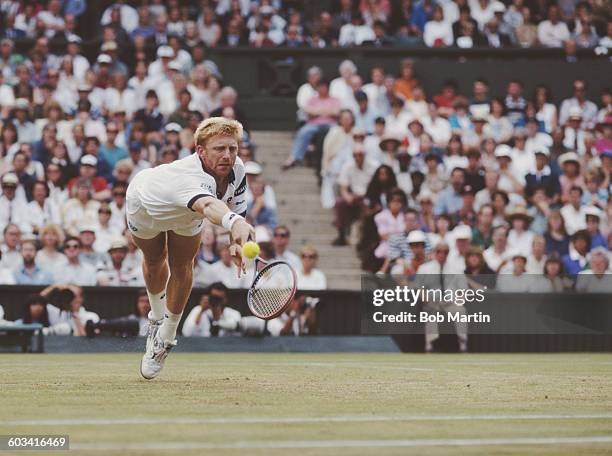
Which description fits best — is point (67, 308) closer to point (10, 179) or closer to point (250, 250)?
point (10, 179)

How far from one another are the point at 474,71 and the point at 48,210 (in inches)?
371

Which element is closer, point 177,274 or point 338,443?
point 338,443

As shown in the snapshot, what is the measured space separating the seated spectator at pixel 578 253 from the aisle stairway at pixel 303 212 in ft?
10.6

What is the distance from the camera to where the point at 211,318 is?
1670 cm

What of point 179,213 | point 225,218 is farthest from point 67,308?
point 225,218

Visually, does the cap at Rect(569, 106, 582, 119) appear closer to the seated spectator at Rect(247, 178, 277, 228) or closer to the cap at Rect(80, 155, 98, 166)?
the seated spectator at Rect(247, 178, 277, 228)

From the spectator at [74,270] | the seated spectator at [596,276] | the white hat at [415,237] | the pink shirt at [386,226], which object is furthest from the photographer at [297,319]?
the seated spectator at [596,276]

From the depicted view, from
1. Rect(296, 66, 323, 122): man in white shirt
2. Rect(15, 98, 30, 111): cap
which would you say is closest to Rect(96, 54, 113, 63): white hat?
Rect(15, 98, 30, 111): cap

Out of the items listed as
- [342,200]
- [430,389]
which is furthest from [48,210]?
[430,389]

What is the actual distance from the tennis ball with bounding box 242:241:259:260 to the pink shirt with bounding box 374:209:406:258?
34.2ft

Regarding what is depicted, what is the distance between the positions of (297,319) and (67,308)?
10.3 ft

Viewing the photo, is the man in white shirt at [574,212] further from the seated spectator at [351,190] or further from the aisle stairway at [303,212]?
the aisle stairway at [303,212]

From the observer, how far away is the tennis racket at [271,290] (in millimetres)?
9273

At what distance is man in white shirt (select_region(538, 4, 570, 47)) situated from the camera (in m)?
24.8
